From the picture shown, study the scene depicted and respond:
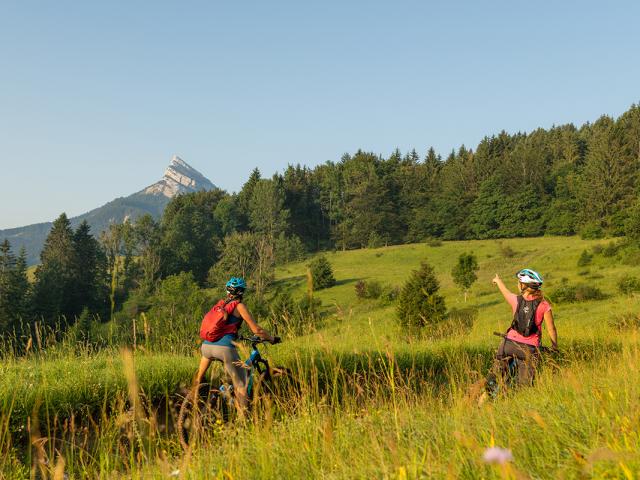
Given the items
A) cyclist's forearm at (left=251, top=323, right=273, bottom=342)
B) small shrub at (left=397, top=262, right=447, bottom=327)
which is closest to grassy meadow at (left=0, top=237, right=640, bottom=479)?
cyclist's forearm at (left=251, top=323, right=273, bottom=342)

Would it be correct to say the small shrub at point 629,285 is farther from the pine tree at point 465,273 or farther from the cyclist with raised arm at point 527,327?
the cyclist with raised arm at point 527,327

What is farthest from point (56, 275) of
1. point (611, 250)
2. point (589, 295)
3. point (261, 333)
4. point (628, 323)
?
point (261, 333)

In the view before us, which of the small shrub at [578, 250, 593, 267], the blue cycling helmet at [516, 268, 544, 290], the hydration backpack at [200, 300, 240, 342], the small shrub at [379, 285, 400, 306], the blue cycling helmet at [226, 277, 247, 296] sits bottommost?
the small shrub at [379, 285, 400, 306]

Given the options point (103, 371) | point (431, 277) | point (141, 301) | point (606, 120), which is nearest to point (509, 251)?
point (431, 277)

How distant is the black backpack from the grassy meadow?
54 centimetres

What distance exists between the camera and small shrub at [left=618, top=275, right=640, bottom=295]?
91.9ft

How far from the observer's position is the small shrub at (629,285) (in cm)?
2802

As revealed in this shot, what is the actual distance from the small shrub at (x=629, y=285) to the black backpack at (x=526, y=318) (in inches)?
1050

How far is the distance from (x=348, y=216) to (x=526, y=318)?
100532mm

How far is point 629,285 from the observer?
94.1 feet

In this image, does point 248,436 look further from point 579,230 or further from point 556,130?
point 556,130

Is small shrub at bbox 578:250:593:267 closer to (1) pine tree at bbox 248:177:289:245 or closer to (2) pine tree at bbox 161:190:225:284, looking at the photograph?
(2) pine tree at bbox 161:190:225:284

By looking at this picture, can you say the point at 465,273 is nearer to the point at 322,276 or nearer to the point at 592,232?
the point at 322,276

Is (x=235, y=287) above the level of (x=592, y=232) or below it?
above
